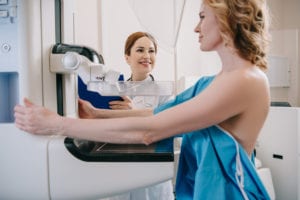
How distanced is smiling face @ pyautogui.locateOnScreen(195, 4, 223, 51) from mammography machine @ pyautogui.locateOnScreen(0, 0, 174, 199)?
0.30 m

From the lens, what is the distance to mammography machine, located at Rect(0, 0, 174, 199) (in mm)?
663

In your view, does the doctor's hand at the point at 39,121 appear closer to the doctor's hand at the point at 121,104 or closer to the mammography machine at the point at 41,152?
the mammography machine at the point at 41,152

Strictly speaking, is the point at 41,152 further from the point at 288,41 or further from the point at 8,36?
the point at 288,41

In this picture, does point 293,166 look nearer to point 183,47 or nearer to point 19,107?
point 183,47

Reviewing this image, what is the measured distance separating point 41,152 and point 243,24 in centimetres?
60

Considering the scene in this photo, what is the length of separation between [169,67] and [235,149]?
6.45 ft

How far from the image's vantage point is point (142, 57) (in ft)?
5.49

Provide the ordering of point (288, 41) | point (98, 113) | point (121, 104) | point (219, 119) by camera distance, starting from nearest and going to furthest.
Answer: point (219, 119), point (98, 113), point (121, 104), point (288, 41)

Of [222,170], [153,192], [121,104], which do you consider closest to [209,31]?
[222,170]

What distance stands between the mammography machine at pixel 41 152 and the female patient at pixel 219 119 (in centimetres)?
4

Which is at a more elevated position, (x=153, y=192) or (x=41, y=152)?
(x=41, y=152)

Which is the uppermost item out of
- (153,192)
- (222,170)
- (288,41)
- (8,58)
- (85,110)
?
(288,41)

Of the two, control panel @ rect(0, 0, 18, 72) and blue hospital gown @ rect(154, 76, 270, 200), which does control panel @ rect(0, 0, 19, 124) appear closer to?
control panel @ rect(0, 0, 18, 72)

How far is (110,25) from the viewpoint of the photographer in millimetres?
2156
